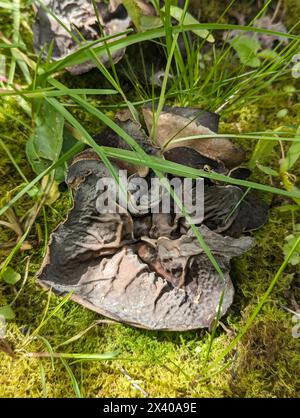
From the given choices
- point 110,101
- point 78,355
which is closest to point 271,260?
point 78,355

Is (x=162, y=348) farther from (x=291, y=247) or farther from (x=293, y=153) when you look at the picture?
(x=293, y=153)

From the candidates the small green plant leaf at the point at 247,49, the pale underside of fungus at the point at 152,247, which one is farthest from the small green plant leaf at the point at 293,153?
the small green plant leaf at the point at 247,49

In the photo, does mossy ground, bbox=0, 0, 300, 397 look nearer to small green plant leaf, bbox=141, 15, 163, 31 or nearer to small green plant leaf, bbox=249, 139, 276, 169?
small green plant leaf, bbox=249, 139, 276, 169

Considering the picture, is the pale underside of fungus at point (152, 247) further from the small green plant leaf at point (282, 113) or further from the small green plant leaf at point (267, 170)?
the small green plant leaf at point (282, 113)

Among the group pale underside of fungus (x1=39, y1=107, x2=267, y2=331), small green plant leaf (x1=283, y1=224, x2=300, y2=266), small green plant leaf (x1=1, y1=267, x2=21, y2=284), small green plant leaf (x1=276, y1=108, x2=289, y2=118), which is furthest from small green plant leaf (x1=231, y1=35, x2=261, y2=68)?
small green plant leaf (x1=1, y1=267, x2=21, y2=284)

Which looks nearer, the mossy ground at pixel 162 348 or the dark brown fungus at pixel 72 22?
the mossy ground at pixel 162 348
